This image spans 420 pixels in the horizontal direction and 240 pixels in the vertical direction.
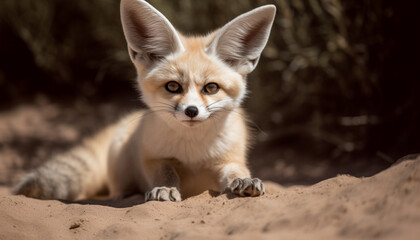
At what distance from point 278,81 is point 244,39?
2051 millimetres

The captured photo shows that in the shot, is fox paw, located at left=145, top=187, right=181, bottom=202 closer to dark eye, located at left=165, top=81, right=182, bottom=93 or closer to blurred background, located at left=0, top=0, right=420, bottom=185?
dark eye, located at left=165, top=81, right=182, bottom=93

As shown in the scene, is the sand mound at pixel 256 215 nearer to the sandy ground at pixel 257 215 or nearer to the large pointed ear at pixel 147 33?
the sandy ground at pixel 257 215

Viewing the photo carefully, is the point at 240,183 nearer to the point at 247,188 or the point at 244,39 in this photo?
the point at 247,188

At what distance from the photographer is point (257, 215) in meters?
2.06

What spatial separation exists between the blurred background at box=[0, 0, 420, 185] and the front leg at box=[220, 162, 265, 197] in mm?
1062

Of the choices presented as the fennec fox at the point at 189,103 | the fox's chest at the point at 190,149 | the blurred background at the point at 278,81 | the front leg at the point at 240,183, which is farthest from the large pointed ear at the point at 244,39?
the blurred background at the point at 278,81

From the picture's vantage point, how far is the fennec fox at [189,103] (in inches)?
107

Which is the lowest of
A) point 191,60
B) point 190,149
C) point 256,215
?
point 256,215

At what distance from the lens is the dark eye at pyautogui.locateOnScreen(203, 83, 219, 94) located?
276cm

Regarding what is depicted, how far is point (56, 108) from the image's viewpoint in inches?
240

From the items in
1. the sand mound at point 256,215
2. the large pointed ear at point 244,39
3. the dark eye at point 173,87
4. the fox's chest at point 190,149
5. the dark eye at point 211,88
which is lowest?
the sand mound at point 256,215

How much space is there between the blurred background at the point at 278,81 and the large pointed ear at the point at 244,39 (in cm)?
119

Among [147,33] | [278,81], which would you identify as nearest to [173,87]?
[147,33]

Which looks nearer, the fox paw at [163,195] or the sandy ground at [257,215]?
the sandy ground at [257,215]
